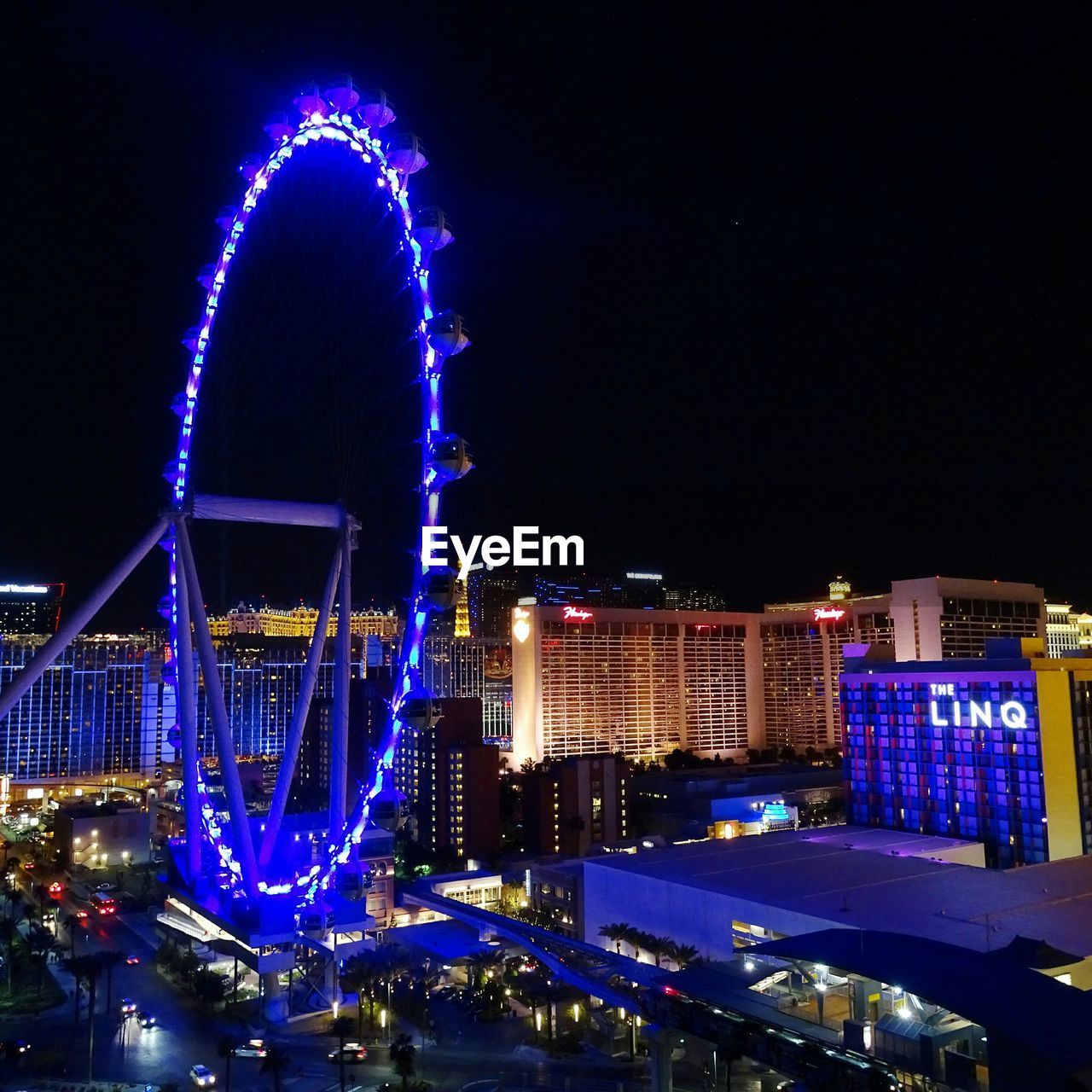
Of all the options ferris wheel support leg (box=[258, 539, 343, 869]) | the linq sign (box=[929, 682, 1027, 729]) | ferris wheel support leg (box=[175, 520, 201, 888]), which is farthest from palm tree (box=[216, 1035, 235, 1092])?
the linq sign (box=[929, 682, 1027, 729])

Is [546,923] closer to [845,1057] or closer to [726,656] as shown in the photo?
[845,1057]

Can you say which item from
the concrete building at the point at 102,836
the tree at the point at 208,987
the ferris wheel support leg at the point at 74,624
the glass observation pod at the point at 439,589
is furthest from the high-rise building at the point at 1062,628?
the ferris wheel support leg at the point at 74,624

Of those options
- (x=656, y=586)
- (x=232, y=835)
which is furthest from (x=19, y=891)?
(x=656, y=586)

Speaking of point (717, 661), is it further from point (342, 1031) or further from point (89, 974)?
point (342, 1031)

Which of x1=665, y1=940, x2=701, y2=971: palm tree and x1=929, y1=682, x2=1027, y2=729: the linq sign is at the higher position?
x1=929, y1=682, x2=1027, y2=729: the linq sign

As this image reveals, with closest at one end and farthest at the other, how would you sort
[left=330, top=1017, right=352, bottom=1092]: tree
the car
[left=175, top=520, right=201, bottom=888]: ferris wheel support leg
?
[left=330, top=1017, right=352, bottom=1092]: tree → [left=175, top=520, right=201, bottom=888]: ferris wheel support leg → the car

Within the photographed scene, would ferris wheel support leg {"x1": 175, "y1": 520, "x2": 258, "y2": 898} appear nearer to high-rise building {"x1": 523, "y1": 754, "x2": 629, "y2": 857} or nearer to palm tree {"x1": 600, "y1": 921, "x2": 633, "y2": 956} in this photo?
palm tree {"x1": 600, "y1": 921, "x2": 633, "y2": 956}

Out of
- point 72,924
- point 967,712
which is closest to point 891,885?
point 967,712

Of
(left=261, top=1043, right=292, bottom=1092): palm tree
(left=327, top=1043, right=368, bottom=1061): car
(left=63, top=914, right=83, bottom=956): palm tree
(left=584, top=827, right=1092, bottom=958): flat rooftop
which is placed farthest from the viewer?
(left=63, top=914, right=83, bottom=956): palm tree
